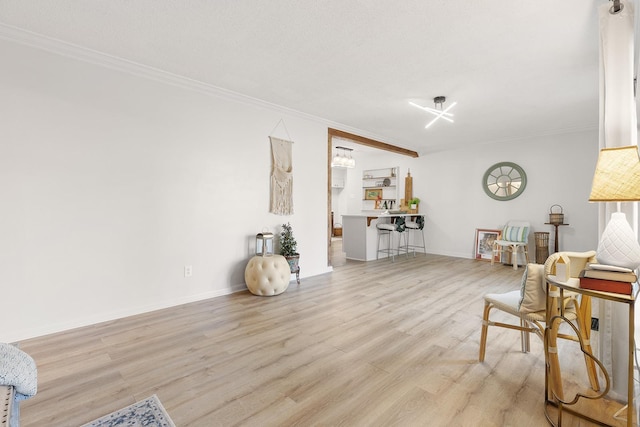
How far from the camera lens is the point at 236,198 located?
13.0 feet

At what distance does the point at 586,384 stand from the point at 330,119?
4354mm

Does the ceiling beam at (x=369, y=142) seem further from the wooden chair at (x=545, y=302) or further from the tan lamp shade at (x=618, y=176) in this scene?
the tan lamp shade at (x=618, y=176)

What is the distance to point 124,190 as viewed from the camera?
3.05m

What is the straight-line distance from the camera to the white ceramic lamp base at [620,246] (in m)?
1.46

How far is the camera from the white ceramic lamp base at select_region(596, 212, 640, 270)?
57.6 inches

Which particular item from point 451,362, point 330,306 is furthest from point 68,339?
point 451,362

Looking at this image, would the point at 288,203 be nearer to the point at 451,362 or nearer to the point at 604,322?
the point at 451,362

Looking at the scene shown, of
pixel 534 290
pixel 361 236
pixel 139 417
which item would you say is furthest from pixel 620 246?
pixel 361 236

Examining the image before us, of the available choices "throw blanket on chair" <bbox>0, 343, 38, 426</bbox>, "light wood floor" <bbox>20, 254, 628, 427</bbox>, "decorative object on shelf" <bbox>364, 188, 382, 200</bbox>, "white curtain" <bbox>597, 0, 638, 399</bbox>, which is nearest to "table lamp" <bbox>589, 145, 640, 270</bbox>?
"white curtain" <bbox>597, 0, 638, 399</bbox>

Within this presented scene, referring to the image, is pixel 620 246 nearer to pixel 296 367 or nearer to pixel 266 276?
pixel 296 367

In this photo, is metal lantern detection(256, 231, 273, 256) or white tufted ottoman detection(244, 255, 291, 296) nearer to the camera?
white tufted ottoman detection(244, 255, 291, 296)

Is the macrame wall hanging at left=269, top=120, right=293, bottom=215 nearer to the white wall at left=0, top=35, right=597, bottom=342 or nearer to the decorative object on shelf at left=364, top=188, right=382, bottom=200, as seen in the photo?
the white wall at left=0, top=35, right=597, bottom=342

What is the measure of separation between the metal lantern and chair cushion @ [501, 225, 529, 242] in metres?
4.72

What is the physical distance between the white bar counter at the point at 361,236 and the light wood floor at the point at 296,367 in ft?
9.21
